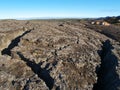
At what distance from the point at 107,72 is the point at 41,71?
5753 millimetres

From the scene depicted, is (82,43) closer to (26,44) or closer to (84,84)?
(26,44)

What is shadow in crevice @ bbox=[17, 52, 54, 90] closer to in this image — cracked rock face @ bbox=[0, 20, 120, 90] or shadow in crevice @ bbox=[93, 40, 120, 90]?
cracked rock face @ bbox=[0, 20, 120, 90]

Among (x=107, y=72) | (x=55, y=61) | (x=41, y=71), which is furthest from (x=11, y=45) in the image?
(x=107, y=72)

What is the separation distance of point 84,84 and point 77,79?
73 cm

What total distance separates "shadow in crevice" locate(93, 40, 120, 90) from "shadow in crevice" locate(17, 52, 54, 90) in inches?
142

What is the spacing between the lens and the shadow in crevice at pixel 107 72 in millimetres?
20828

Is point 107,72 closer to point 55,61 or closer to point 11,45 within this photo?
point 55,61

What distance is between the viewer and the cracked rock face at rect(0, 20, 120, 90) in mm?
20578

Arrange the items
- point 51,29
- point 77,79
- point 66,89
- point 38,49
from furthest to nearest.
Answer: point 51,29 < point 38,49 < point 77,79 < point 66,89

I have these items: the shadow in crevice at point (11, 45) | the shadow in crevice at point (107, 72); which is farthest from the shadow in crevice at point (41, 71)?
the shadow in crevice at point (107, 72)

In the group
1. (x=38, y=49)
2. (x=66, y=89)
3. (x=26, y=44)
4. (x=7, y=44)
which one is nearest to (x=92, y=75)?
(x=66, y=89)

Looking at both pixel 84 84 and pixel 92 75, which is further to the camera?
pixel 92 75

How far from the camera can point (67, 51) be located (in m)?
25.4

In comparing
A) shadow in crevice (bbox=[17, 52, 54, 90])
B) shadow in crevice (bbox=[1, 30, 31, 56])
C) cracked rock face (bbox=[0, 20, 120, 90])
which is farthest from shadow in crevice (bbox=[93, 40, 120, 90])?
shadow in crevice (bbox=[1, 30, 31, 56])
